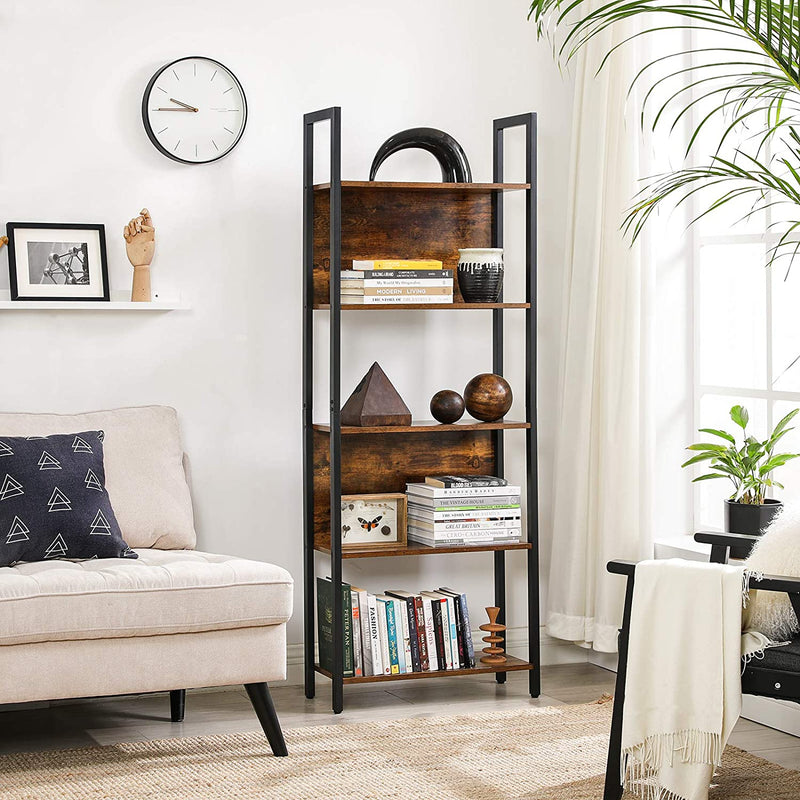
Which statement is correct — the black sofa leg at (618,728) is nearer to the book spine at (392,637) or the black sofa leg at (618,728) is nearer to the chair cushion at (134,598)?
the chair cushion at (134,598)

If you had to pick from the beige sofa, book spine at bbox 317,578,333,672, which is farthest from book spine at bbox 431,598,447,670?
the beige sofa

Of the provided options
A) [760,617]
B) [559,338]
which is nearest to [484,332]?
[559,338]

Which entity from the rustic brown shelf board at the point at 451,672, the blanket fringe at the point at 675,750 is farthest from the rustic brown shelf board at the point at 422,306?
the blanket fringe at the point at 675,750

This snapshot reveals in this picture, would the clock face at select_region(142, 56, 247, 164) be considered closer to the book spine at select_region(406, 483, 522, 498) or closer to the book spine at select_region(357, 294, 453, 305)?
the book spine at select_region(357, 294, 453, 305)

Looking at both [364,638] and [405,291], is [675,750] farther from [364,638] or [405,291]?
[405,291]

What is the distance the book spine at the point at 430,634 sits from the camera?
390 cm

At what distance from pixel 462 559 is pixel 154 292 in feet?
4.58

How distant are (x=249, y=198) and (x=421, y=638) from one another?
1.51 meters

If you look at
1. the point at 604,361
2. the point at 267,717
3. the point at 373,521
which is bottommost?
the point at 267,717

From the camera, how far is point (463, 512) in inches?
153

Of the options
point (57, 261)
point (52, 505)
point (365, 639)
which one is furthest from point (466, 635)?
point (57, 261)

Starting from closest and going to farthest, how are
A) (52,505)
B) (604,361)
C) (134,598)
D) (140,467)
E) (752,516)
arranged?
(134,598) → (52,505) → (752,516) → (140,467) → (604,361)

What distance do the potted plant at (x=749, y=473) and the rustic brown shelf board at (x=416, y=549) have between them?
660mm

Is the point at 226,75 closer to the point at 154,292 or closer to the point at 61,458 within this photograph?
the point at 154,292
